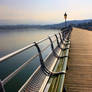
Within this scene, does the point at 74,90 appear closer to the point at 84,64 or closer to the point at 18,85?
the point at 84,64

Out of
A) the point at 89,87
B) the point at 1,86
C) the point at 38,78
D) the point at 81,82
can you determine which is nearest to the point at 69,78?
the point at 81,82

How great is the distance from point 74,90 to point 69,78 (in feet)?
3.23

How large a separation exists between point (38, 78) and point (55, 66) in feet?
6.37

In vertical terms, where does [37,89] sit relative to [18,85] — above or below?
above

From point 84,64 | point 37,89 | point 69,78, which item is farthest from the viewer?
point 84,64

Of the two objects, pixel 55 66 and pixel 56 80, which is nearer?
pixel 56 80

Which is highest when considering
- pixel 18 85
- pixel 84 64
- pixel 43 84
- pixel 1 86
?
pixel 1 86

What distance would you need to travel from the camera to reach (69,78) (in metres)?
5.73

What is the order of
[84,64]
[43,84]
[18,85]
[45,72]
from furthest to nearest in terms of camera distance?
[18,85] < [84,64] < [45,72] < [43,84]

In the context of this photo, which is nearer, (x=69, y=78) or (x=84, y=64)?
(x=69, y=78)

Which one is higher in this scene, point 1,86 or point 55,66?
point 1,86

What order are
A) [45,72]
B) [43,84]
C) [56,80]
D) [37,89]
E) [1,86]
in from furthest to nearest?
[45,72], [56,80], [43,84], [37,89], [1,86]

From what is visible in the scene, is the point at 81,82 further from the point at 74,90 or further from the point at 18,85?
the point at 18,85

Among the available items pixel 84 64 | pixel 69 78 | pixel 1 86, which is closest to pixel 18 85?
pixel 84 64
